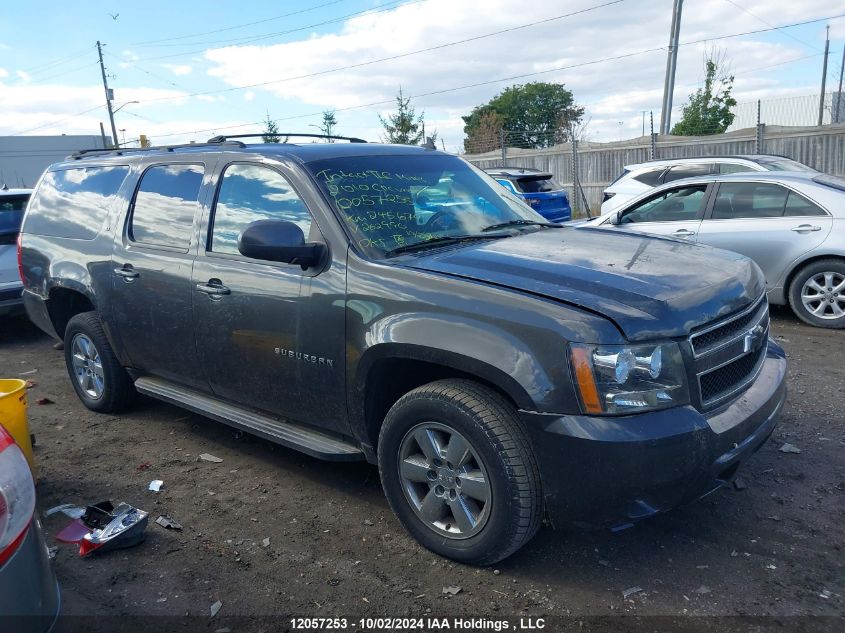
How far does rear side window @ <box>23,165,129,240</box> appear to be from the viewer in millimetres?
5082

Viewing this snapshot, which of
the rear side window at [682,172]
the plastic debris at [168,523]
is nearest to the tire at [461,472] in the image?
the plastic debris at [168,523]

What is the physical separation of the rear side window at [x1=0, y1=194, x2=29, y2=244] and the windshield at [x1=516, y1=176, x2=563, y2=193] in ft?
29.9

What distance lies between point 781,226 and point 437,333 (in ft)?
18.7

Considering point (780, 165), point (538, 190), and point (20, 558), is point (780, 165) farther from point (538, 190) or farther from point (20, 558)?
point (20, 558)

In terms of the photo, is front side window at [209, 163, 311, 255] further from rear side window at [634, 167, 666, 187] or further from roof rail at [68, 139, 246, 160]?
rear side window at [634, 167, 666, 187]

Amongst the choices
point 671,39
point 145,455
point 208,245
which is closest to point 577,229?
point 208,245

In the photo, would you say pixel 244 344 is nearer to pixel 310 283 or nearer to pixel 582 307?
pixel 310 283

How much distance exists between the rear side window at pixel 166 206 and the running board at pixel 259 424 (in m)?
0.96

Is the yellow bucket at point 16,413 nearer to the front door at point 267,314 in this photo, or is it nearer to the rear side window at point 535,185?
the front door at point 267,314

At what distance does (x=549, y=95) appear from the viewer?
65.9 meters

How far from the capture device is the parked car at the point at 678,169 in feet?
33.5

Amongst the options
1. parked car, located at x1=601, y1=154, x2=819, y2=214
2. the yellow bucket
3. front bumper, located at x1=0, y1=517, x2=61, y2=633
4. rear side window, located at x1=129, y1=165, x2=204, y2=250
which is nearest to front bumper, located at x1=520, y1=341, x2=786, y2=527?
front bumper, located at x1=0, y1=517, x2=61, y2=633

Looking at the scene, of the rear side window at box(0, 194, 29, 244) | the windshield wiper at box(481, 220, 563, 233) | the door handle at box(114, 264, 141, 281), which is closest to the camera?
the windshield wiper at box(481, 220, 563, 233)

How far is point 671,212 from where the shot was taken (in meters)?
8.17
